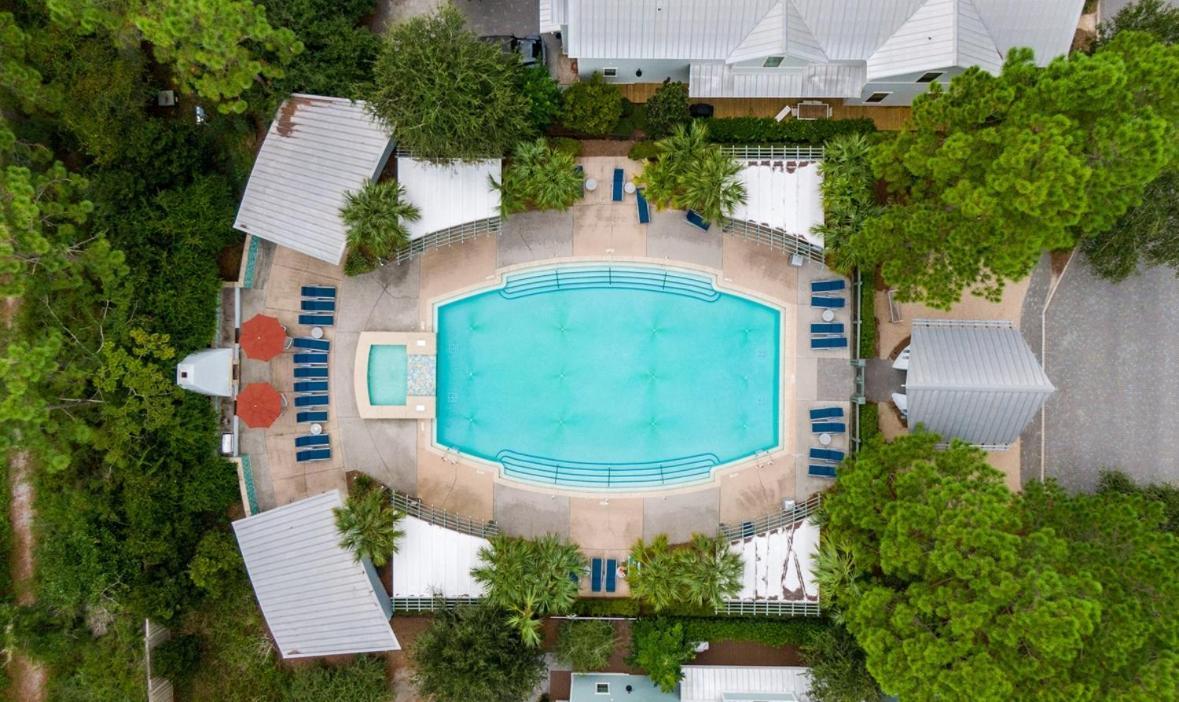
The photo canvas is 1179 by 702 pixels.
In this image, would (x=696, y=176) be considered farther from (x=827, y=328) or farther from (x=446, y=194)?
(x=446, y=194)

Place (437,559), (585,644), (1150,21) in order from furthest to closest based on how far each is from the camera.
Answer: (437,559) → (585,644) → (1150,21)

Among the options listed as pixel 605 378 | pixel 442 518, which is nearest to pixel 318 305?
pixel 442 518

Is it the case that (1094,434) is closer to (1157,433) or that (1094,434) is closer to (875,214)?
(1157,433)

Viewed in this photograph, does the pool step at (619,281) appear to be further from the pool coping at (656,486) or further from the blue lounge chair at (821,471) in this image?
the blue lounge chair at (821,471)

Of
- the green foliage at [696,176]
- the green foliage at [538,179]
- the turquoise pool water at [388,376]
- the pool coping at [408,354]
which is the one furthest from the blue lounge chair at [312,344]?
the green foliage at [696,176]

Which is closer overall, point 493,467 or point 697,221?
point 697,221

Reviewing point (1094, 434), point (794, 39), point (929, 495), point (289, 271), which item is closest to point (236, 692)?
point (289, 271)
